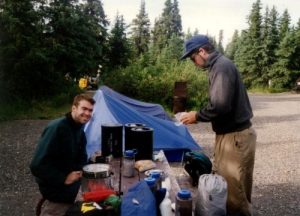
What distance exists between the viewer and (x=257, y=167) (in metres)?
7.95

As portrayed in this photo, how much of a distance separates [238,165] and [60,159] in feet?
5.66

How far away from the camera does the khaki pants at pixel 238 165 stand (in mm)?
3686

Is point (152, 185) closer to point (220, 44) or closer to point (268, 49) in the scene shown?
point (268, 49)

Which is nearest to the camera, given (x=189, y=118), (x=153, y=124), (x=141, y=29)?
(x=189, y=118)

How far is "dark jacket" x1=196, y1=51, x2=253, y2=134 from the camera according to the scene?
11.4 ft

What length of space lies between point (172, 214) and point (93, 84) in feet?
83.3

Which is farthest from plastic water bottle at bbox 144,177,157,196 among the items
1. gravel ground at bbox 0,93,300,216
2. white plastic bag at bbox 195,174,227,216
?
gravel ground at bbox 0,93,300,216

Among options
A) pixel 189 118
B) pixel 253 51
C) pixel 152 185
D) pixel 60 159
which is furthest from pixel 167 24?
pixel 152 185

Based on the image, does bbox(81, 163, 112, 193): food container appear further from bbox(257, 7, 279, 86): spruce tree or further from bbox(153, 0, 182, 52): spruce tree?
bbox(153, 0, 182, 52): spruce tree

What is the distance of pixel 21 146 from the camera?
9227 mm

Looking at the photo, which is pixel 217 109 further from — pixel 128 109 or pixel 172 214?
pixel 128 109

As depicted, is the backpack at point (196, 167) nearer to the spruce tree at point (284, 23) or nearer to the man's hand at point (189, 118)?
the man's hand at point (189, 118)

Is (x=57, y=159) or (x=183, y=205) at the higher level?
(x=57, y=159)

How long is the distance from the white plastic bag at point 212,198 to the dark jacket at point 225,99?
2.30 ft
